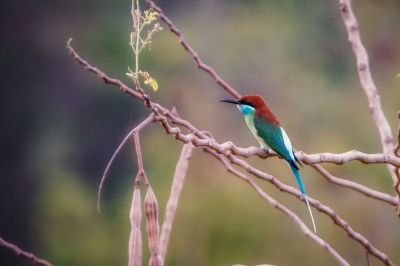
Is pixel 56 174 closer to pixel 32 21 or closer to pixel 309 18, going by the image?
pixel 32 21

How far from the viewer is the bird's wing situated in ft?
4.07

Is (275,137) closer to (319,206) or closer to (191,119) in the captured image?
(319,206)

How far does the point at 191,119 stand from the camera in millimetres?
4684

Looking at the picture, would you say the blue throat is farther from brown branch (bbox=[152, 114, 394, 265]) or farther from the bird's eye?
brown branch (bbox=[152, 114, 394, 265])

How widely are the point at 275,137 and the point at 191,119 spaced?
11.0 ft

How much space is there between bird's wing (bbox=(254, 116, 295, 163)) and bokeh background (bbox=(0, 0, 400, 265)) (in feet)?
9.99

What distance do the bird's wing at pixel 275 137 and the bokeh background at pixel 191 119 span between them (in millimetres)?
3044

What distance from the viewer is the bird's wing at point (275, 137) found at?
4.07 feet

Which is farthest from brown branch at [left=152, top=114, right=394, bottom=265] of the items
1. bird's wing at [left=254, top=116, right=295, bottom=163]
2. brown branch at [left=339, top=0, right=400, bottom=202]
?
bird's wing at [left=254, top=116, right=295, bottom=163]

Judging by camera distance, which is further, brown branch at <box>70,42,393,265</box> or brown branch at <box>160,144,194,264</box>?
brown branch at <box>160,144,194,264</box>

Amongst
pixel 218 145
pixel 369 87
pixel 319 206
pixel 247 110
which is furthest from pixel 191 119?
pixel 218 145

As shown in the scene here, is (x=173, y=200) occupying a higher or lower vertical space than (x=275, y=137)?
lower

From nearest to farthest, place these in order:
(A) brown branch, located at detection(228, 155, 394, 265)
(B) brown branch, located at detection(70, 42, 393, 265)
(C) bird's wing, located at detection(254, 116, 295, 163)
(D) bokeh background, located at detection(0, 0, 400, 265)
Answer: (B) brown branch, located at detection(70, 42, 393, 265)
(A) brown branch, located at detection(228, 155, 394, 265)
(C) bird's wing, located at detection(254, 116, 295, 163)
(D) bokeh background, located at detection(0, 0, 400, 265)

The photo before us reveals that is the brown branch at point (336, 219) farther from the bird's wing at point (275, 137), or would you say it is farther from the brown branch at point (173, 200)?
the bird's wing at point (275, 137)
